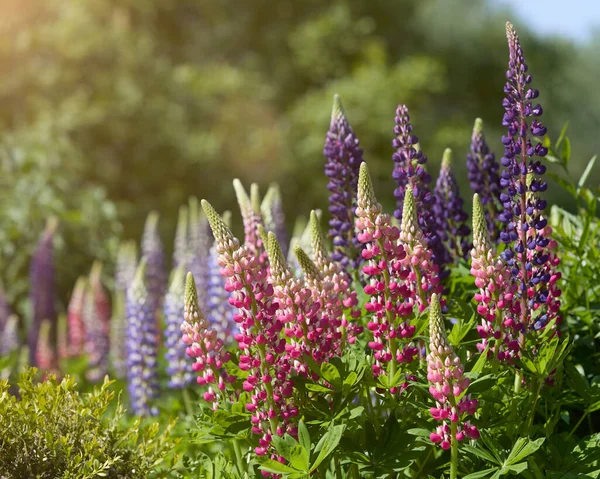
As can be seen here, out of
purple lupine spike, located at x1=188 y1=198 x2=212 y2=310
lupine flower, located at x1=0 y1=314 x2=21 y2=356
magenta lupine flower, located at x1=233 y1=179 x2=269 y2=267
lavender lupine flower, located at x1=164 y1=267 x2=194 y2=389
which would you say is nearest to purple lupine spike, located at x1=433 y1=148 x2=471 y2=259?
magenta lupine flower, located at x1=233 y1=179 x2=269 y2=267

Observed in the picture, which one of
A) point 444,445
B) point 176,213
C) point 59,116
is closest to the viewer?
point 444,445

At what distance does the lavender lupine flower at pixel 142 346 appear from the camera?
4.83 meters

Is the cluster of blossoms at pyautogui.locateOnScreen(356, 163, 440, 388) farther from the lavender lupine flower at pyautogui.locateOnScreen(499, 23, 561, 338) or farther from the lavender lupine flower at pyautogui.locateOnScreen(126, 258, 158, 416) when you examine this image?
the lavender lupine flower at pyautogui.locateOnScreen(126, 258, 158, 416)

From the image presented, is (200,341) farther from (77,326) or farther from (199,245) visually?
(77,326)

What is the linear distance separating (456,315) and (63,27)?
1391 centimetres

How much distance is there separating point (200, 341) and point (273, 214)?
221 cm

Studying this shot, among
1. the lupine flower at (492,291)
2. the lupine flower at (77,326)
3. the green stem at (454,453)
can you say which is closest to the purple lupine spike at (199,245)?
the lupine flower at (77,326)

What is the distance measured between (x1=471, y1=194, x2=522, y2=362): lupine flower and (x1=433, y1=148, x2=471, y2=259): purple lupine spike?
3.17ft

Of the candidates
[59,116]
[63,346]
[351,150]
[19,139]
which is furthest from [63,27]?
[351,150]

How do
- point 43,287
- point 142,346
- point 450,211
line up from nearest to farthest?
point 450,211, point 142,346, point 43,287

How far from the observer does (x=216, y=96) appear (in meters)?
18.4

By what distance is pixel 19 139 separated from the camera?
12.0 m

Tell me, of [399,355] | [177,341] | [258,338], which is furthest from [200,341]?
[177,341]

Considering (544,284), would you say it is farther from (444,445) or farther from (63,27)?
(63,27)
